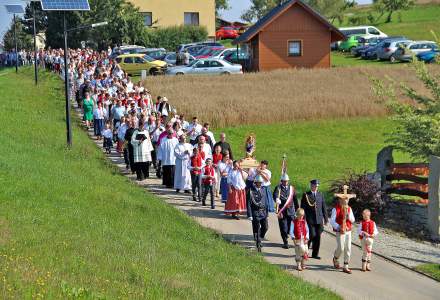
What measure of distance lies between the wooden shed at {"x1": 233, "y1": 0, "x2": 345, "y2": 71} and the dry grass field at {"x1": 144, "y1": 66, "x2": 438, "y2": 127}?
20.0 feet

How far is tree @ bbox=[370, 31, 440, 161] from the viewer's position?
20406mm

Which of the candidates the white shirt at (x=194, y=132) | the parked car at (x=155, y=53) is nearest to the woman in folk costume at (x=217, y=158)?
the white shirt at (x=194, y=132)

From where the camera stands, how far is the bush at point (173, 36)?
231ft

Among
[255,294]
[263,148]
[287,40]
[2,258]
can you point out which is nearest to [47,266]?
[2,258]

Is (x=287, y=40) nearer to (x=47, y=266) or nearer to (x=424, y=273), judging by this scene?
(x=424, y=273)

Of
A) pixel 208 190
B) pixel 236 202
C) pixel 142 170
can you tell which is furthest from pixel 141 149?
pixel 236 202

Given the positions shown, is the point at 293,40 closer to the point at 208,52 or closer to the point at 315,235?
the point at 208,52

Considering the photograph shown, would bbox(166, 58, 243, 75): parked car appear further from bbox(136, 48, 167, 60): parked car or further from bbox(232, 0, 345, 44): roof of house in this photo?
bbox(136, 48, 167, 60): parked car

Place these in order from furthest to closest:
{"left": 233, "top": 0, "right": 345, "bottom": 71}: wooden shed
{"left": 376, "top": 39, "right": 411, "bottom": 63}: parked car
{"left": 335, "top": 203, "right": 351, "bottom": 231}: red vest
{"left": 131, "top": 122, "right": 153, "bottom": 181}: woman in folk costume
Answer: {"left": 376, "top": 39, "right": 411, "bottom": 63}: parked car, {"left": 233, "top": 0, "right": 345, "bottom": 71}: wooden shed, {"left": 131, "top": 122, "right": 153, "bottom": 181}: woman in folk costume, {"left": 335, "top": 203, "right": 351, "bottom": 231}: red vest

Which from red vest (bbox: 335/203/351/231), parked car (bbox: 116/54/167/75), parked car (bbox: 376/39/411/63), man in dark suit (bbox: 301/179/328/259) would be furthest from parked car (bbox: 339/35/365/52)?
red vest (bbox: 335/203/351/231)

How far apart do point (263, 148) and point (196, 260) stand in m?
16.9

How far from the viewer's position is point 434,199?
18766mm

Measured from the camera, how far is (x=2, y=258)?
34.6ft

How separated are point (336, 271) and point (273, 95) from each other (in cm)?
2375
